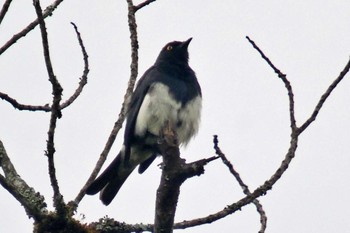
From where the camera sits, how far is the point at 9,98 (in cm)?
433

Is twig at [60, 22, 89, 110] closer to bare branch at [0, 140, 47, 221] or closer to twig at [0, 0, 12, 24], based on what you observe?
bare branch at [0, 140, 47, 221]

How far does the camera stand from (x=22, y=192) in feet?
13.6

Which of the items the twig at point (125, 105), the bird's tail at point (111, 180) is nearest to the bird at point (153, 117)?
the bird's tail at point (111, 180)

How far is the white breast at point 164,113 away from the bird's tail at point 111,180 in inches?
19.4

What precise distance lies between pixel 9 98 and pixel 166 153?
42.3 inches

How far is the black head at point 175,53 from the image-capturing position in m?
7.98

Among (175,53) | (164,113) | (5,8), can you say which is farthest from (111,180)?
(5,8)

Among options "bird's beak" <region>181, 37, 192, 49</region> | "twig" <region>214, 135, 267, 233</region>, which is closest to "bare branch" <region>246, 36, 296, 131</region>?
"twig" <region>214, 135, 267, 233</region>

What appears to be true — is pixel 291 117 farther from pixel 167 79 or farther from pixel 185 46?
pixel 185 46

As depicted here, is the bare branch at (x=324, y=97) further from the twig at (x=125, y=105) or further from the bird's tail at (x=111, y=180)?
the bird's tail at (x=111, y=180)

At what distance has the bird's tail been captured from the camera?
723 cm

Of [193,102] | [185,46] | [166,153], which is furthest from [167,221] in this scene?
[185,46]

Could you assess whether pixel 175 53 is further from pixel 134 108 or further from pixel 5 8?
pixel 5 8

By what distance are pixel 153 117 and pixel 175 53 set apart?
132 cm
